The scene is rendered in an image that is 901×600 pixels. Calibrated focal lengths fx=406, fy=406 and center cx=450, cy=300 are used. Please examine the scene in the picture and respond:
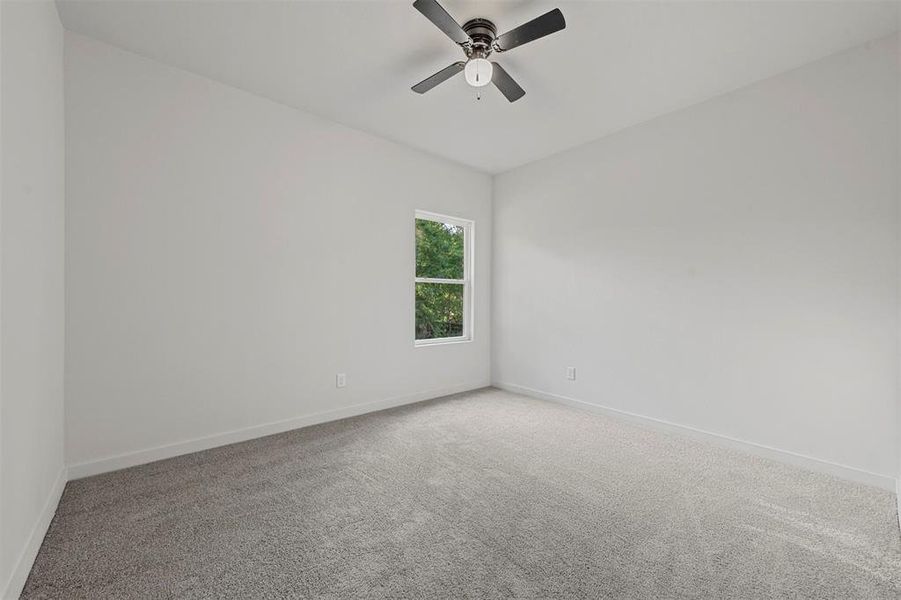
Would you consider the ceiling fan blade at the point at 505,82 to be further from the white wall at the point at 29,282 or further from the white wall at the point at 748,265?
the white wall at the point at 29,282

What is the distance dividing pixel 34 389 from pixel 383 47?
2.50m

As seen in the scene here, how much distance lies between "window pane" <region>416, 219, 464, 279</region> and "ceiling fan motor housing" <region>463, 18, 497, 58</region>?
2.15 metres

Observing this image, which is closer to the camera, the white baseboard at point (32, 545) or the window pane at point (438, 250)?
the white baseboard at point (32, 545)

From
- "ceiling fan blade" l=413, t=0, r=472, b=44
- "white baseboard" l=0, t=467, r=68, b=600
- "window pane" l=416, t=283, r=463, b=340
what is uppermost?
"ceiling fan blade" l=413, t=0, r=472, b=44

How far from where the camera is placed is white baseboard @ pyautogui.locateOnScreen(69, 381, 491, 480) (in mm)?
2463

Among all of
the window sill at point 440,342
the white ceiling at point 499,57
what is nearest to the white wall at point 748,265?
the white ceiling at point 499,57

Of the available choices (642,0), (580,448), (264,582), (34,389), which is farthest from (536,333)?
(34,389)

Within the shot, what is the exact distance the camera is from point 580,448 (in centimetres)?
298

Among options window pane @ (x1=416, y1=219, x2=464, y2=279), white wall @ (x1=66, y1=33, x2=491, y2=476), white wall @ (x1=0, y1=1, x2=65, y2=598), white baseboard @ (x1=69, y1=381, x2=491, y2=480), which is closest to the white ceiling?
white wall @ (x1=66, y1=33, x2=491, y2=476)

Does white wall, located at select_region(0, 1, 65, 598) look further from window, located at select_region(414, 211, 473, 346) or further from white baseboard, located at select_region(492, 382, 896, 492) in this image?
white baseboard, located at select_region(492, 382, 896, 492)

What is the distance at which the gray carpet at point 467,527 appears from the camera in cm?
158

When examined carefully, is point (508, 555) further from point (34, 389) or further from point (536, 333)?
point (536, 333)

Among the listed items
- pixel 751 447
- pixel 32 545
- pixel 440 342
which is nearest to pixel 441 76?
pixel 440 342

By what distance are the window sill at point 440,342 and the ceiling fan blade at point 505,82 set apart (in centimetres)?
248
